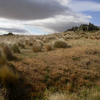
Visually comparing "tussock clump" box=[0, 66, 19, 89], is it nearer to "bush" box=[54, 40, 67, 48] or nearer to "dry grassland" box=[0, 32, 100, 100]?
"dry grassland" box=[0, 32, 100, 100]

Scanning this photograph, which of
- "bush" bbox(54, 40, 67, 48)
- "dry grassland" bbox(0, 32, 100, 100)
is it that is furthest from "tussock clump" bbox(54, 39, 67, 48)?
"dry grassland" bbox(0, 32, 100, 100)

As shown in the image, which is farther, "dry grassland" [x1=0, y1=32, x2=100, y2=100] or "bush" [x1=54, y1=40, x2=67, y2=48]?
"bush" [x1=54, y1=40, x2=67, y2=48]

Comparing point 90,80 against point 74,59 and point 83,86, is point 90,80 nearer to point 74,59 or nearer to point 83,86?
point 83,86

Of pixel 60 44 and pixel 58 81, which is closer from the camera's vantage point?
pixel 58 81

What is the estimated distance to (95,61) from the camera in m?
8.04

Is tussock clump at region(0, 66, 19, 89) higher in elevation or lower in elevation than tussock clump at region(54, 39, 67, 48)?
lower

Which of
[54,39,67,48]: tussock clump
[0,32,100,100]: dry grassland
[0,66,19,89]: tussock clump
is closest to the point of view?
[0,32,100,100]: dry grassland

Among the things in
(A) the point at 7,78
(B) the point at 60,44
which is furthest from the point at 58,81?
(B) the point at 60,44

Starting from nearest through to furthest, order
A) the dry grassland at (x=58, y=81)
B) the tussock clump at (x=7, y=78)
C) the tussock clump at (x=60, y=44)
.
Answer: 1. the dry grassland at (x=58, y=81)
2. the tussock clump at (x=7, y=78)
3. the tussock clump at (x=60, y=44)

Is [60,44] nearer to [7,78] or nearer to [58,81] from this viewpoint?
[58,81]

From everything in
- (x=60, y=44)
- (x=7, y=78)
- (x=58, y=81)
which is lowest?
(x=58, y=81)

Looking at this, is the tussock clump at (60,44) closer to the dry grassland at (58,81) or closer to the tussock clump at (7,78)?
the dry grassland at (58,81)

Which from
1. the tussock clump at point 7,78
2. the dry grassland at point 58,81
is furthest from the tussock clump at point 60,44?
the tussock clump at point 7,78

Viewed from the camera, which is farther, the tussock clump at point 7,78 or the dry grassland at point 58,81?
the tussock clump at point 7,78
